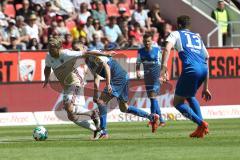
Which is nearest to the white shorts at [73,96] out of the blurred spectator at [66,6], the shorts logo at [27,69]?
the shorts logo at [27,69]

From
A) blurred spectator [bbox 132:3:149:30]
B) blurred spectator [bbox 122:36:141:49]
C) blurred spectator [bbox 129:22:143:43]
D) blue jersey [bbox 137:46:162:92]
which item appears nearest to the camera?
blue jersey [bbox 137:46:162:92]

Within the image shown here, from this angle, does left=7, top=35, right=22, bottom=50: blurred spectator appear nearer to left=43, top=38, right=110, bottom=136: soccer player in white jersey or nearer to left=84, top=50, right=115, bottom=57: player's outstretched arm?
left=43, top=38, right=110, bottom=136: soccer player in white jersey

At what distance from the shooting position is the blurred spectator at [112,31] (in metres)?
28.7

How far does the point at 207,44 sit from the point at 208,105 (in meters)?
4.22

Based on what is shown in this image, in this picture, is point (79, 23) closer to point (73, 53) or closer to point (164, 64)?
point (73, 53)

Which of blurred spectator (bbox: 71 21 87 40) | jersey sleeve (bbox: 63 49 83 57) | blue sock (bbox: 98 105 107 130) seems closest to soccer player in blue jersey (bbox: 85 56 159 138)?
blue sock (bbox: 98 105 107 130)

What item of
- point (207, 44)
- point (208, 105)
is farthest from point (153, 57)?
point (207, 44)

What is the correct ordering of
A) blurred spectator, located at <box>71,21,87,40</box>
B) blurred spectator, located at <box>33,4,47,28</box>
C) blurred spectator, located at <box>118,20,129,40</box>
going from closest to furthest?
blurred spectator, located at <box>33,4,47,28</box> → blurred spectator, located at <box>71,21,87,40</box> → blurred spectator, located at <box>118,20,129,40</box>

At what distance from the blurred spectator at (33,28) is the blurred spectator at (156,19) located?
470cm

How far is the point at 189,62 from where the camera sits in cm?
1567

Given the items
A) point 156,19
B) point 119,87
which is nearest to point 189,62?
point 119,87

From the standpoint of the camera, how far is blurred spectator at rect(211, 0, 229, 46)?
30.6m

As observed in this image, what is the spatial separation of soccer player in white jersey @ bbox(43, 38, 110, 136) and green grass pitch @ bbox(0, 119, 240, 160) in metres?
0.45

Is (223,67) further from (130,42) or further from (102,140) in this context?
(102,140)
